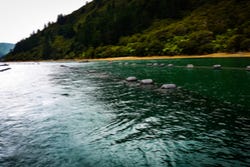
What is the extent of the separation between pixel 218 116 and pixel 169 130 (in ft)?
15.9

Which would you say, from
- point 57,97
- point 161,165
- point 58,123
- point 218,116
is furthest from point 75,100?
point 161,165

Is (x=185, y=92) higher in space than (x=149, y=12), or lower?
lower

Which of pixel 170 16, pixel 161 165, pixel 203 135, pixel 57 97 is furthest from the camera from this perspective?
pixel 170 16

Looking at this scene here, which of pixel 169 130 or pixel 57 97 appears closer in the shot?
pixel 169 130

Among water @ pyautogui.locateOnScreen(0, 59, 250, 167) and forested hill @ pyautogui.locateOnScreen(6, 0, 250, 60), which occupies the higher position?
forested hill @ pyautogui.locateOnScreen(6, 0, 250, 60)

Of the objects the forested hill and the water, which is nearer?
the water

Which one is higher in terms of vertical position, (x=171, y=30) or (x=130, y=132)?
(x=171, y=30)

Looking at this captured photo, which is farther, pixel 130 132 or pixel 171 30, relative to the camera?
pixel 171 30

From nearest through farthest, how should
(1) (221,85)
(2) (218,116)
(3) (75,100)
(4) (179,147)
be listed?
1. (4) (179,147)
2. (2) (218,116)
3. (3) (75,100)
4. (1) (221,85)

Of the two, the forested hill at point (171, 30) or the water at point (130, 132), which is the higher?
the forested hill at point (171, 30)

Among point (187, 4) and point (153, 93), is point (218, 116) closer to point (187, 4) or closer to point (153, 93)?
point (153, 93)

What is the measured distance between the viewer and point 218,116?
1764 cm

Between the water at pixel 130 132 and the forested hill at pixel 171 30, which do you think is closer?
the water at pixel 130 132

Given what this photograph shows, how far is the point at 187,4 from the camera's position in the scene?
173125mm
